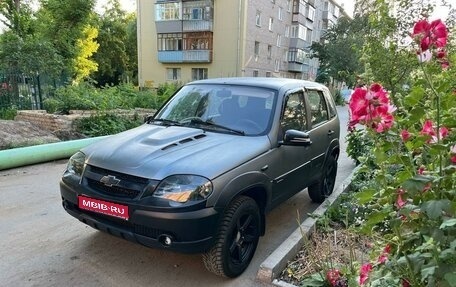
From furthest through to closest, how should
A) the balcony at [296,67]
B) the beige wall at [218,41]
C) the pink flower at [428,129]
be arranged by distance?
1. the balcony at [296,67]
2. the beige wall at [218,41]
3. the pink flower at [428,129]

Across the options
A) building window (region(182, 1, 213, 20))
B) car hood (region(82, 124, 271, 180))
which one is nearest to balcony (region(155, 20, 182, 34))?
building window (region(182, 1, 213, 20))

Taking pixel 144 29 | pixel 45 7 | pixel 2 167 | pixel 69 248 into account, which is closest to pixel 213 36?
pixel 144 29

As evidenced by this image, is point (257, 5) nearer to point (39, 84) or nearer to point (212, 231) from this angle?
point (39, 84)

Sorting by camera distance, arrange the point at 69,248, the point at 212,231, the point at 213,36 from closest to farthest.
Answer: the point at 212,231 < the point at 69,248 < the point at 213,36

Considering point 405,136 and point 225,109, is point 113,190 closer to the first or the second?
point 225,109

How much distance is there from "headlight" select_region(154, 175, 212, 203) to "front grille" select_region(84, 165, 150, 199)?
151mm

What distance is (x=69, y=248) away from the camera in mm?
3551

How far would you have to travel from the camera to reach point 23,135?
798 cm

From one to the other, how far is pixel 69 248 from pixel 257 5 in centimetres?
3088

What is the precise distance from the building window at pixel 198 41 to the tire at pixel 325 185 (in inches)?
1058

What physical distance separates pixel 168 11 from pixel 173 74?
5547 millimetres

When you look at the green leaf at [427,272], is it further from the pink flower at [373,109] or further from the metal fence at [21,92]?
the metal fence at [21,92]

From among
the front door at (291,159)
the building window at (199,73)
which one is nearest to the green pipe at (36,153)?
the front door at (291,159)

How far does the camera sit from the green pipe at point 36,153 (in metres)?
6.25
